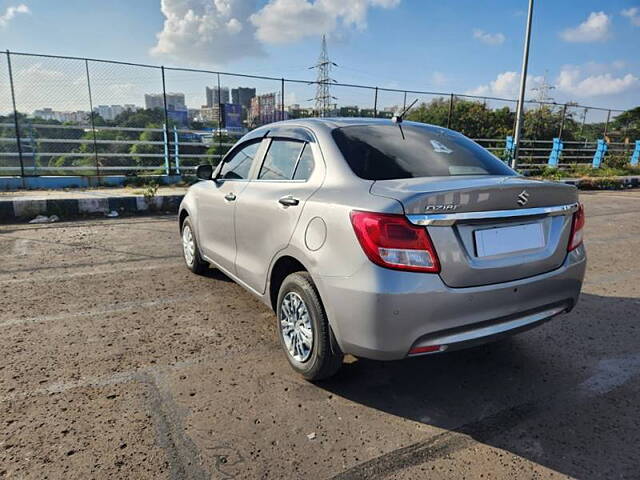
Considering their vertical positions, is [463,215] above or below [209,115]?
below

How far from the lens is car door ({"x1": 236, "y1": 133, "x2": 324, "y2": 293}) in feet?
9.80

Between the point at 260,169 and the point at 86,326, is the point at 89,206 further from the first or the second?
the point at 260,169

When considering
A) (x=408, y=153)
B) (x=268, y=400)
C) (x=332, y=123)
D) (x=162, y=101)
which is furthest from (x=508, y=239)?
(x=162, y=101)

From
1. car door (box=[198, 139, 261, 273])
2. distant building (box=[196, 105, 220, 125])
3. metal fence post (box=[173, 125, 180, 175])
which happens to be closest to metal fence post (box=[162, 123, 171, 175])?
metal fence post (box=[173, 125, 180, 175])

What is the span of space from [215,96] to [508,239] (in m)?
12.1

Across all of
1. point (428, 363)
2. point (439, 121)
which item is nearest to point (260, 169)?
point (428, 363)

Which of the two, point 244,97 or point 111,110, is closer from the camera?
point 111,110

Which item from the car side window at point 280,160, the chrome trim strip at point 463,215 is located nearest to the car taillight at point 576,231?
the chrome trim strip at point 463,215

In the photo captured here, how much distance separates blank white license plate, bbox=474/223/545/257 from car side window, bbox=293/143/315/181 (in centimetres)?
121

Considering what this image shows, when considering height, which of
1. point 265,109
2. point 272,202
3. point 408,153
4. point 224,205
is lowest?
point 224,205

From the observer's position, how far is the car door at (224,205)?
3873 mm

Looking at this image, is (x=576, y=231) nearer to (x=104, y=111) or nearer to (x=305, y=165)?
(x=305, y=165)

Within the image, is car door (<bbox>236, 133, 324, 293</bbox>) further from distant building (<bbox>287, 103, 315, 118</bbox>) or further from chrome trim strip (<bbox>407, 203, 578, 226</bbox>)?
distant building (<bbox>287, 103, 315, 118</bbox>)

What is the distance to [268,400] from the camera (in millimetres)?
2721
